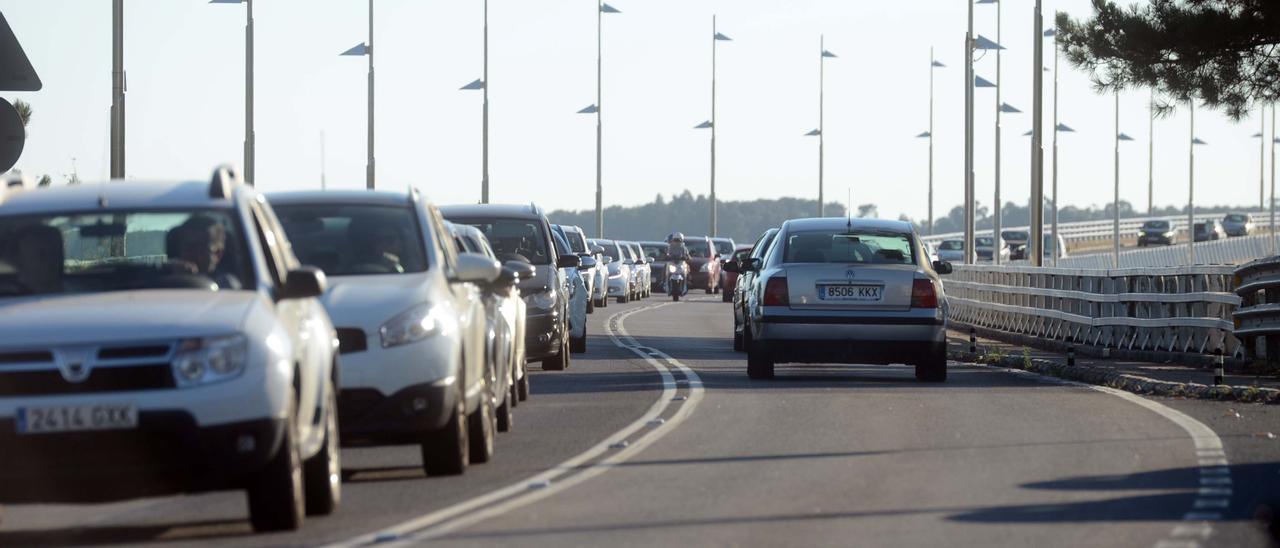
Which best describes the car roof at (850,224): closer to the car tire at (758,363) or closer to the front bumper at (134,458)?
the car tire at (758,363)

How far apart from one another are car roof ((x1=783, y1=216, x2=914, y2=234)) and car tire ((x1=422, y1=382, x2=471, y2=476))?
31.3 ft

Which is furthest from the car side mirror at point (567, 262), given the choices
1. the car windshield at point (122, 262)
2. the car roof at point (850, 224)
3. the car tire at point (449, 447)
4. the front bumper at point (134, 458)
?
the front bumper at point (134, 458)

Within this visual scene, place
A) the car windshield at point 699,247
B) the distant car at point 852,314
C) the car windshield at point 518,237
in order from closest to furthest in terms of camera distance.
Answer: the distant car at point 852,314 → the car windshield at point 518,237 → the car windshield at point 699,247

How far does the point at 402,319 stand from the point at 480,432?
4.46ft

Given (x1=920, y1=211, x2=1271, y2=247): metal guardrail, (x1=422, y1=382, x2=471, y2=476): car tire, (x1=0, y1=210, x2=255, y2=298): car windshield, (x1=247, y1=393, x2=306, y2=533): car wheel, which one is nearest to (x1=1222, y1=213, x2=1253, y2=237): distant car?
(x1=920, y1=211, x2=1271, y2=247): metal guardrail

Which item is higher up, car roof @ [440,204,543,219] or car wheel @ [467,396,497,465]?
car roof @ [440,204,543,219]

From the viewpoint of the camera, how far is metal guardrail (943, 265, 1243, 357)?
977 inches

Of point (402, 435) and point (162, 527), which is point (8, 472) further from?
point (402, 435)

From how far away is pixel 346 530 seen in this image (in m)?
9.62

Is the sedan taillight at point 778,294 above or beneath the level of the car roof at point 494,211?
beneath

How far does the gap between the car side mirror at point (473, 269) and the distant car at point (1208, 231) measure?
11818 cm

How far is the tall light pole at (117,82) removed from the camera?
23094mm

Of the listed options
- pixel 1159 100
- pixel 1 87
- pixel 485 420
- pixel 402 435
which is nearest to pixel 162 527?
pixel 402 435

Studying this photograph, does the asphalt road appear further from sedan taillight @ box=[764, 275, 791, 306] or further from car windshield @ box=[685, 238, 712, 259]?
car windshield @ box=[685, 238, 712, 259]
